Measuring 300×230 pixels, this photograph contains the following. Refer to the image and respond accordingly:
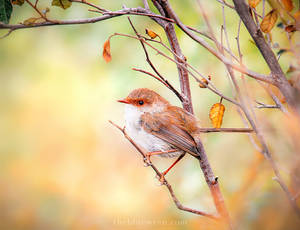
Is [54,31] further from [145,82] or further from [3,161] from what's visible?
[3,161]

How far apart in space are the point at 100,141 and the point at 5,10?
316cm

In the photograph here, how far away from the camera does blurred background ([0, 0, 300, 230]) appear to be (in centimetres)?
262

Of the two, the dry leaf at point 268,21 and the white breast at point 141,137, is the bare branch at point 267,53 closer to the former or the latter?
the dry leaf at point 268,21

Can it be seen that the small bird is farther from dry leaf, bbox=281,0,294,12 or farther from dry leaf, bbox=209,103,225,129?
dry leaf, bbox=281,0,294,12

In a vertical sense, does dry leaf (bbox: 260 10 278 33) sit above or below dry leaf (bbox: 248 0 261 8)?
below

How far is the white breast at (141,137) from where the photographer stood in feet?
8.86

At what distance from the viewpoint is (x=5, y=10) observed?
1.67m

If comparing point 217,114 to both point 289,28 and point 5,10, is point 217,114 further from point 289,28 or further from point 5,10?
point 5,10

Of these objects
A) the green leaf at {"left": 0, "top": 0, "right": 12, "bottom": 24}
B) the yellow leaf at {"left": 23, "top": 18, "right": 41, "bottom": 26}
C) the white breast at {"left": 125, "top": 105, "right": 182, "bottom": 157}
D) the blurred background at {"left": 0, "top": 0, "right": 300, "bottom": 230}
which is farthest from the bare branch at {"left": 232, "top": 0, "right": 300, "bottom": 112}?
the white breast at {"left": 125, "top": 105, "right": 182, "bottom": 157}

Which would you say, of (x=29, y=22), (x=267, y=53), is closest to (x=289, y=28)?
(x=267, y=53)

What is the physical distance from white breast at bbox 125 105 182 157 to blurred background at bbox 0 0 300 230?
0.41 meters

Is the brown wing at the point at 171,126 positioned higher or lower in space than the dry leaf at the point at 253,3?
lower

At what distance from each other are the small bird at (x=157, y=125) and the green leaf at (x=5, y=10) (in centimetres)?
123

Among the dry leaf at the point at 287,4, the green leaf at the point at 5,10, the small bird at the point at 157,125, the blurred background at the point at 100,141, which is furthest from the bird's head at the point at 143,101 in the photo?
the dry leaf at the point at 287,4
